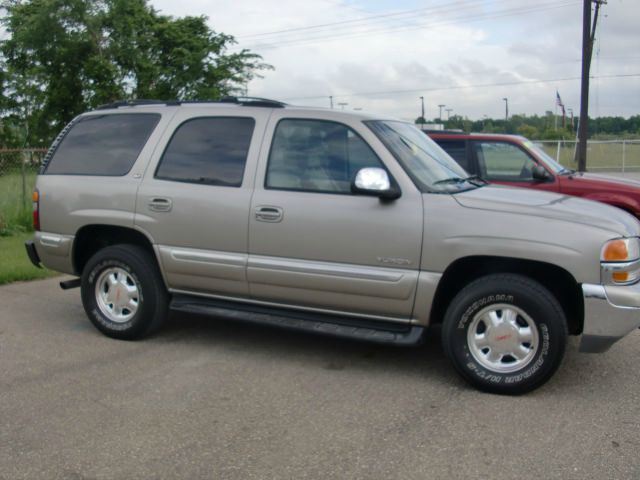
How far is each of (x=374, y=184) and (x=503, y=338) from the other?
1.31m

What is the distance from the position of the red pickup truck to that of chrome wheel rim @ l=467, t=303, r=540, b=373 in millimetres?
4628

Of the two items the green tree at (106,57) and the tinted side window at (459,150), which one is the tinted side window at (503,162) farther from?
the green tree at (106,57)

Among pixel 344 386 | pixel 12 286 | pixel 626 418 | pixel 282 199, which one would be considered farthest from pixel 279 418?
pixel 12 286

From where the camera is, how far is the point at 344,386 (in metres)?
4.89

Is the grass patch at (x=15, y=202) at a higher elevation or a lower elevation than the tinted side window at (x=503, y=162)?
lower

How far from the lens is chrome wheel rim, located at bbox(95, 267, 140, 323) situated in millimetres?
5945

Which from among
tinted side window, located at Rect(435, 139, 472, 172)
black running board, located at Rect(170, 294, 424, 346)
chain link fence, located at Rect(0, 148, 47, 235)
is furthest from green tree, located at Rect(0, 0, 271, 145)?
black running board, located at Rect(170, 294, 424, 346)

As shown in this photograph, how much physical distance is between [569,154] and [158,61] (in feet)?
63.1

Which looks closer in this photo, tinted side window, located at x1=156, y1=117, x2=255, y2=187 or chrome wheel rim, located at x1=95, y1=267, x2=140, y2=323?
tinted side window, located at x1=156, y1=117, x2=255, y2=187

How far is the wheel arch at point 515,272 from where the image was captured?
4.79 meters

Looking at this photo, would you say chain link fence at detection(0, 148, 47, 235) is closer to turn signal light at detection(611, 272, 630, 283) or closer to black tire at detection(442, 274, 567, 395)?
black tire at detection(442, 274, 567, 395)

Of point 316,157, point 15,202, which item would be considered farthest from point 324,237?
point 15,202

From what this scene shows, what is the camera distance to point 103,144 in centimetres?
616

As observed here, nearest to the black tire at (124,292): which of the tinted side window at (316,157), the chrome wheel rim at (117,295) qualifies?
the chrome wheel rim at (117,295)
